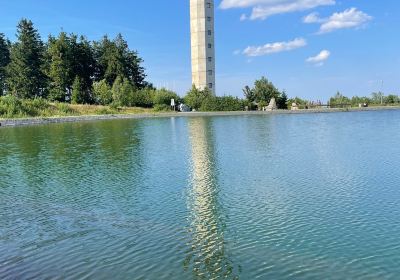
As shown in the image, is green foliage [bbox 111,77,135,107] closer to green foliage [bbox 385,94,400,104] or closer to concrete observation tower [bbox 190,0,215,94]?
concrete observation tower [bbox 190,0,215,94]

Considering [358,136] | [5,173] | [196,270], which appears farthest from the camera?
[358,136]

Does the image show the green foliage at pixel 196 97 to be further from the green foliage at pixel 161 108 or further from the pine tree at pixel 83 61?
the pine tree at pixel 83 61

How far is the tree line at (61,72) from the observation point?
207ft

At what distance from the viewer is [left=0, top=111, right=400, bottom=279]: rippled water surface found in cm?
721

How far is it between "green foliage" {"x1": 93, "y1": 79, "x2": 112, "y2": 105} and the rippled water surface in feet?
147

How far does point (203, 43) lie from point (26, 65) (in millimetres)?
28514

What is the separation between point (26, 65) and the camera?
6309 cm

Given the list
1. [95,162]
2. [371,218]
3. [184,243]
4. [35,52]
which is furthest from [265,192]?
[35,52]

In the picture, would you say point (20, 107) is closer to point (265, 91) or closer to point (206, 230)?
point (265, 91)

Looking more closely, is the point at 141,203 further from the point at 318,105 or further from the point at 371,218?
the point at 318,105

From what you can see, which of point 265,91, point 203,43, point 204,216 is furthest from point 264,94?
point 204,216

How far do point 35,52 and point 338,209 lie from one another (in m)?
62.9

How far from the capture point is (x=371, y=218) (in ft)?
31.6

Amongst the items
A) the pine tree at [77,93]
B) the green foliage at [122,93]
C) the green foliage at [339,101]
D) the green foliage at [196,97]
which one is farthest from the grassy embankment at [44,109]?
the green foliage at [339,101]
